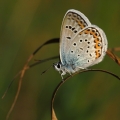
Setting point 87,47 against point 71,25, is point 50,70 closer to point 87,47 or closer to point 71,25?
point 87,47

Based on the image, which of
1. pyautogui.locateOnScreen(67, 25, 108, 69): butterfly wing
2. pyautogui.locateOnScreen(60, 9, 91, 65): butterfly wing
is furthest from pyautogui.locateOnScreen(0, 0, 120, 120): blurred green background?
pyautogui.locateOnScreen(60, 9, 91, 65): butterfly wing

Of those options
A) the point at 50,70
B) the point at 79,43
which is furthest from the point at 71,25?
the point at 50,70

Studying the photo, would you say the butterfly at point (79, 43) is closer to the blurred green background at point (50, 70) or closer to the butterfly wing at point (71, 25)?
the butterfly wing at point (71, 25)

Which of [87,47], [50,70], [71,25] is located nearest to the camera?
[71,25]

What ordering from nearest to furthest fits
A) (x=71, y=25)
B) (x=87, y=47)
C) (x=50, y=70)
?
(x=71, y=25) → (x=87, y=47) → (x=50, y=70)

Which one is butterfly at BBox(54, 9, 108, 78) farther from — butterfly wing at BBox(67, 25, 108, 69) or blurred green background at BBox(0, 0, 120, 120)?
blurred green background at BBox(0, 0, 120, 120)

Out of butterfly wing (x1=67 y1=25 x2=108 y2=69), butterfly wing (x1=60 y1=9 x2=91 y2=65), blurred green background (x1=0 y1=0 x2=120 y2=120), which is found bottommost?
blurred green background (x1=0 y1=0 x2=120 y2=120)

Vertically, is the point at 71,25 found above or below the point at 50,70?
above
